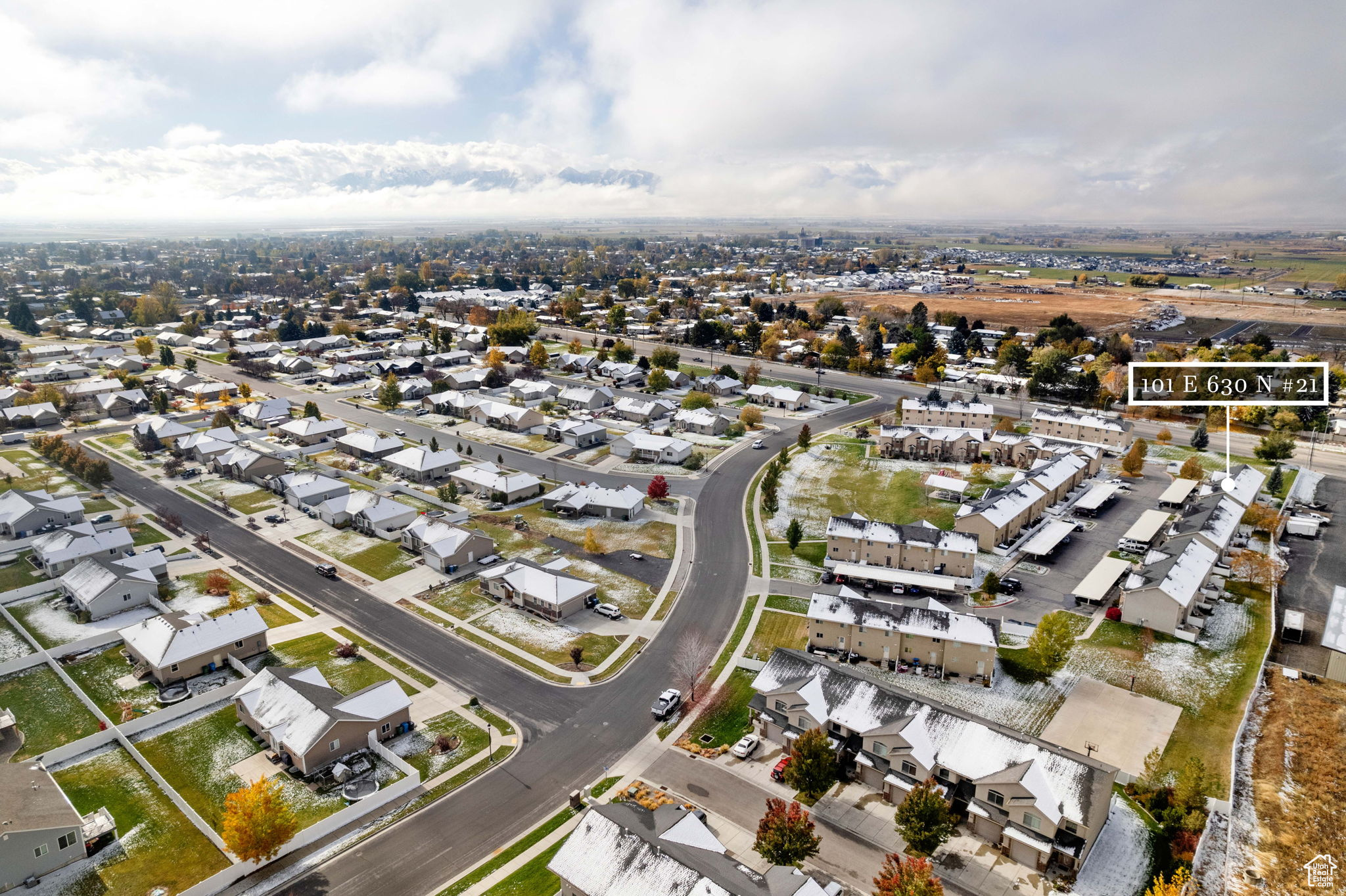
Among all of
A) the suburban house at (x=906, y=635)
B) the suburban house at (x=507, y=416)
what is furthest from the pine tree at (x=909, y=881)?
the suburban house at (x=507, y=416)

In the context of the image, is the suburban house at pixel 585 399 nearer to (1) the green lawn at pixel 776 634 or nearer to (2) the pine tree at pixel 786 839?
(1) the green lawn at pixel 776 634

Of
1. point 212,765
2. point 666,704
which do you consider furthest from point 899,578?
point 212,765

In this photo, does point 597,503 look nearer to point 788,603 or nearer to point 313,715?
point 788,603

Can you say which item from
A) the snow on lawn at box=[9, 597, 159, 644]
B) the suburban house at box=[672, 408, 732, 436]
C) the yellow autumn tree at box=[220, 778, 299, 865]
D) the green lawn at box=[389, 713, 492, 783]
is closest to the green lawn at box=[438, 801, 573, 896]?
the green lawn at box=[389, 713, 492, 783]

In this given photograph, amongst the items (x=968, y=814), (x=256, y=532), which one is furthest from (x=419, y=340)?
(x=968, y=814)

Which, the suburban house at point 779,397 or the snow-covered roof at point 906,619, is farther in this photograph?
the suburban house at point 779,397

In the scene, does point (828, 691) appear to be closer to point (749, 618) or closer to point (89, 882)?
point (749, 618)
